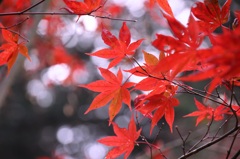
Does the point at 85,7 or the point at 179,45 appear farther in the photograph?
the point at 85,7

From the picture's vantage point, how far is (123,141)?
905mm

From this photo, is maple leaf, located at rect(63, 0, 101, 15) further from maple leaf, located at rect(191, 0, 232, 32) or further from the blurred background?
the blurred background

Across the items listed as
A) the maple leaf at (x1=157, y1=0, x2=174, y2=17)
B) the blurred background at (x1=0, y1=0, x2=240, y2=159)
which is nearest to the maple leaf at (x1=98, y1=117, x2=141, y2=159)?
the maple leaf at (x1=157, y1=0, x2=174, y2=17)

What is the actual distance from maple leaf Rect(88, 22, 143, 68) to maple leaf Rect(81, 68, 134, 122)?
0.05 m

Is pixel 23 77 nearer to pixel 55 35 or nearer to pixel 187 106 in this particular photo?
pixel 55 35

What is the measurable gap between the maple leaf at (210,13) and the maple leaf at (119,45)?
0.16m

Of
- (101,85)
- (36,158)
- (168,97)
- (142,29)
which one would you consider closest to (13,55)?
(101,85)

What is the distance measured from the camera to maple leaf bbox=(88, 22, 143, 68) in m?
0.80

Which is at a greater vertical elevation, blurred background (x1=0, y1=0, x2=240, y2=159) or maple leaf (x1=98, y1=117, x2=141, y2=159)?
maple leaf (x1=98, y1=117, x2=141, y2=159)

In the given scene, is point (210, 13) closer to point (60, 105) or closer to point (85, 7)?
point (85, 7)

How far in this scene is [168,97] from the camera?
84 cm

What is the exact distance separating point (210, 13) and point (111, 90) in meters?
0.33

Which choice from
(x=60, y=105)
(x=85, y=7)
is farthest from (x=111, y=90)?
(x=60, y=105)

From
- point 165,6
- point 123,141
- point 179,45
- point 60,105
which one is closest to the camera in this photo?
point 179,45
